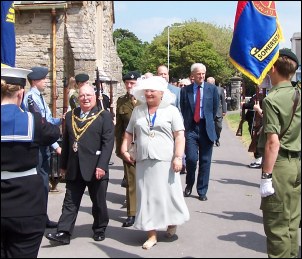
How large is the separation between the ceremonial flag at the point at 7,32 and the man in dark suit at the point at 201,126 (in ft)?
11.1

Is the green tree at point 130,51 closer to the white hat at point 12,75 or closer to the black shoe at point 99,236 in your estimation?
the black shoe at point 99,236

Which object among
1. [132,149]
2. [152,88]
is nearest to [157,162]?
[132,149]

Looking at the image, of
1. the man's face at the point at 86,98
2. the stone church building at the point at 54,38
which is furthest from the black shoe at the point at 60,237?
the stone church building at the point at 54,38

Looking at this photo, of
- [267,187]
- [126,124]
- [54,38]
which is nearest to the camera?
[267,187]

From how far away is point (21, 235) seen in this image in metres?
3.96

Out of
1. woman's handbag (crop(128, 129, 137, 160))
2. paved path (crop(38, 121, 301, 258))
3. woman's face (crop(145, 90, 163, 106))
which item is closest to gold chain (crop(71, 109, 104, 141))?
woman's handbag (crop(128, 129, 137, 160))

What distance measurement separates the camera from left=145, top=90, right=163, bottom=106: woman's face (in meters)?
5.74

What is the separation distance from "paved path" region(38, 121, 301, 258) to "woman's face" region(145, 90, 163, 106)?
165 centimetres

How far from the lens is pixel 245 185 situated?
9719 millimetres

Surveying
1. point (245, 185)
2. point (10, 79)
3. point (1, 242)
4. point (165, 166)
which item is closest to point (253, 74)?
point (165, 166)

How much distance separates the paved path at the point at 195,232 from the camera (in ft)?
18.3

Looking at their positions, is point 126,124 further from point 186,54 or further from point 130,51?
point 130,51

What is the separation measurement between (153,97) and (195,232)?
73.3 inches

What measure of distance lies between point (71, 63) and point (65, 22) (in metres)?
1.70
